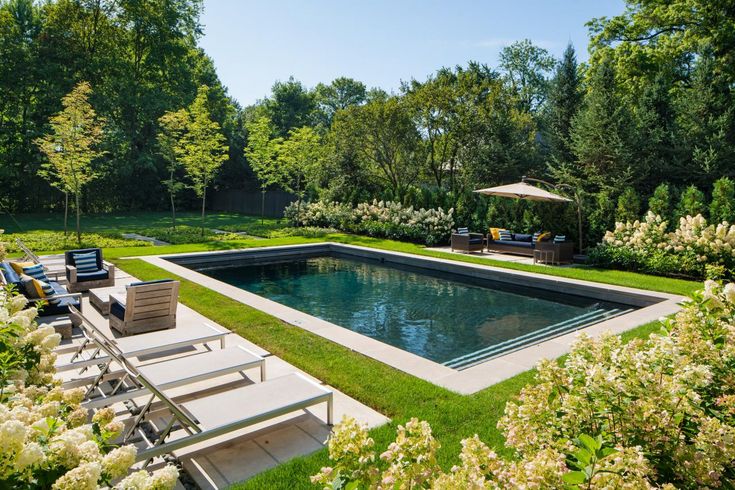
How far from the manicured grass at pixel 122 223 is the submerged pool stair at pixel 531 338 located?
44.7 ft

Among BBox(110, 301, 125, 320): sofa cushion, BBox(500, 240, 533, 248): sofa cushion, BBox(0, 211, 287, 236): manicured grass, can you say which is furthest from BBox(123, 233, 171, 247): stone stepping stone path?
BBox(500, 240, 533, 248): sofa cushion

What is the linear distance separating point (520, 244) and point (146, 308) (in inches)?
466

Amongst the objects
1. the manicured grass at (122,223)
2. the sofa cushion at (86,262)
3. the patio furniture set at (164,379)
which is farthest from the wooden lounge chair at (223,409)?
the manicured grass at (122,223)

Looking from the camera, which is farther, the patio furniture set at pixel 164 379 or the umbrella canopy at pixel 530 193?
the umbrella canopy at pixel 530 193

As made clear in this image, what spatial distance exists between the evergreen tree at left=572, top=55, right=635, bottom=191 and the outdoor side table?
191 inches

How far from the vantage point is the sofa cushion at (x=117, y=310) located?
21.7 feet

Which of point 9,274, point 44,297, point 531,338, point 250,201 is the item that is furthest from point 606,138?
point 250,201

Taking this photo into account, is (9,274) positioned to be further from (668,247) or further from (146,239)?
(668,247)

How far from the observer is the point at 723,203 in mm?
11781

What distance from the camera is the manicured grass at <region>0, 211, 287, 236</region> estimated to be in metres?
21.1

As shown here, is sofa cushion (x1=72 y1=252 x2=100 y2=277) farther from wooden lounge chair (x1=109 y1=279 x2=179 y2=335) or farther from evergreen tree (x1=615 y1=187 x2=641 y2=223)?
evergreen tree (x1=615 y1=187 x2=641 y2=223)

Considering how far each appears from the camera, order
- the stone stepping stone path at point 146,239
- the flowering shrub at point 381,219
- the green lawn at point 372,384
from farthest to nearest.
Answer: the flowering shrub at point 381,219 < the stone stepping stone path at point 146,239 < the green lawn at point 372,384

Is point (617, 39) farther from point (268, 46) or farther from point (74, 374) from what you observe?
point (74, 374)

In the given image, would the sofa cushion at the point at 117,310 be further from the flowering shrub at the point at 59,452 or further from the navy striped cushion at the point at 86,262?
the flowering shrub at the point at 59,452
